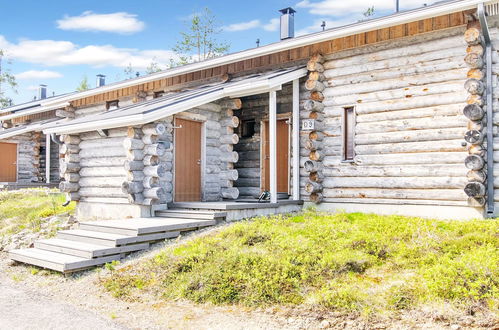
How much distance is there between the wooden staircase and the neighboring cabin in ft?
3.84

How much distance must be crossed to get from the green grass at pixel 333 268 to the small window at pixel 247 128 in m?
5.39

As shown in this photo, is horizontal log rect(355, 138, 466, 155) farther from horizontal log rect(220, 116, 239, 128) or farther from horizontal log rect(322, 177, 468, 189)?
horizontal log rect(220, 116, 239, 128)

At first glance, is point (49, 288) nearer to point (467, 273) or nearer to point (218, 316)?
point (218, 316)

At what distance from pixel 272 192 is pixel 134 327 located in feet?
19.2

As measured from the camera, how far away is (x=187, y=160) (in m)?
11.5

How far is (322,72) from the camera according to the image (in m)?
11.1

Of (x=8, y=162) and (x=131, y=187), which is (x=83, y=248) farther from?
(x=8, y=162)

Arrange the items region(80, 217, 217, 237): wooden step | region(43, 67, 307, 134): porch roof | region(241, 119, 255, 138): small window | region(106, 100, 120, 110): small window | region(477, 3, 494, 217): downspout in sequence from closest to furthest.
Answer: region(80, 217, 217, 237): wooden step, region(477, 3, 494, 217): downspout, region(43, 67, 307, 134): porch roof, region(241, 119, 255, 138): small window, region(106, 100, 120, 110): small window

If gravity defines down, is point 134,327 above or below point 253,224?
below

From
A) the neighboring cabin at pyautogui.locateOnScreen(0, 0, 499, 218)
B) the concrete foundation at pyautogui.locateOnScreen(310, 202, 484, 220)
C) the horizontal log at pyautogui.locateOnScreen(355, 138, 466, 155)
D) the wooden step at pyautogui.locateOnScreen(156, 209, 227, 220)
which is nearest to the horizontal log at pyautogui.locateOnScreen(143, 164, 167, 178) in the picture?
the neighboring cabin at pyautogui.locateOnScreen(0, 0, 499, 218)

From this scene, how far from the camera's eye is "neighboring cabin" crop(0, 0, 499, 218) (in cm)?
912

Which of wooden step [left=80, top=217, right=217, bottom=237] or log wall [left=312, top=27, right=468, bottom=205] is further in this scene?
log wall [left=312, top=27, right=468, bottom=205]

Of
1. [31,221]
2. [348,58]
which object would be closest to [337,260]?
[348,58]

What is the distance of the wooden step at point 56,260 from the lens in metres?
7.52
